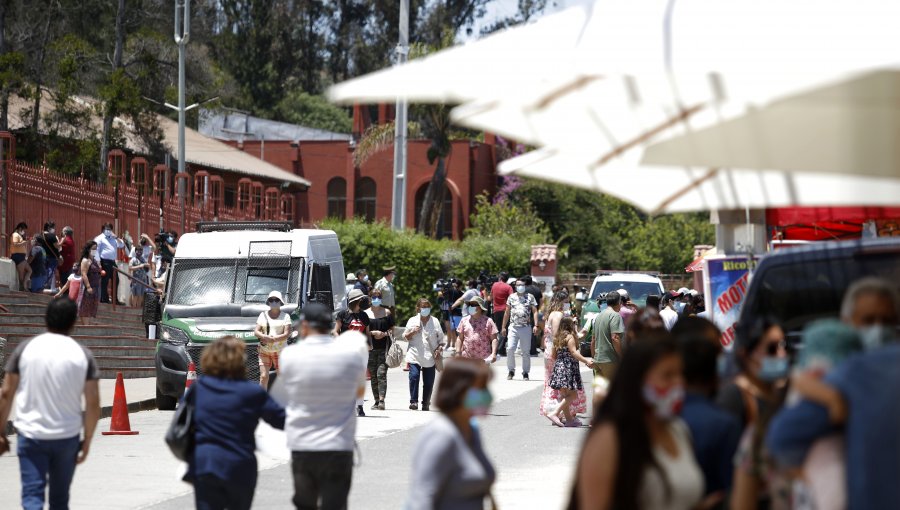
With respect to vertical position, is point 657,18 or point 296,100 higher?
point 296,100

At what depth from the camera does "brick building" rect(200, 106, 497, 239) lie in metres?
63.8

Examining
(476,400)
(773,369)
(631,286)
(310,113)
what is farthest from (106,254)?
(310,113)

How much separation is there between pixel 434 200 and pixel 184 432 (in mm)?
50602

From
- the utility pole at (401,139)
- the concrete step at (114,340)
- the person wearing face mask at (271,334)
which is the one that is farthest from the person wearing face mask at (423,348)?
the utility pole at (401,139)

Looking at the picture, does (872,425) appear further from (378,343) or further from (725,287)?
(378,343)

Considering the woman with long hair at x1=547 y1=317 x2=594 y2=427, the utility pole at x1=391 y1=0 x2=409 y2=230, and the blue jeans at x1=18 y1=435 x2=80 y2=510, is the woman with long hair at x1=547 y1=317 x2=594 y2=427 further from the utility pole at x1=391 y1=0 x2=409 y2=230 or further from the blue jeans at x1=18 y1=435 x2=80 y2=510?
the utility pole at x1=391 y1=0 x2=409 y2=230

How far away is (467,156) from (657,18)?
57447mm

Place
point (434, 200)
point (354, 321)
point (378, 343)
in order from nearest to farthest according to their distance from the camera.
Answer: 1. point (354, 321)
2. point (378, 343)
3. point (434, 200)

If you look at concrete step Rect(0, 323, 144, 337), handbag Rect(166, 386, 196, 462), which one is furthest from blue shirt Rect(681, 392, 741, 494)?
concrete step Rect(0, 323, 144, 337)

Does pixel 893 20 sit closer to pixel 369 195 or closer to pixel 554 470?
pixel 554 470

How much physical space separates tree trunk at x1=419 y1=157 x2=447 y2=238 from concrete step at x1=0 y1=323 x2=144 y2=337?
27.7 meters

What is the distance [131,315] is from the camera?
3189 cm

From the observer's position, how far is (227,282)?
22234 millimetres

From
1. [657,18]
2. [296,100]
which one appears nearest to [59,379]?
[657,18]
